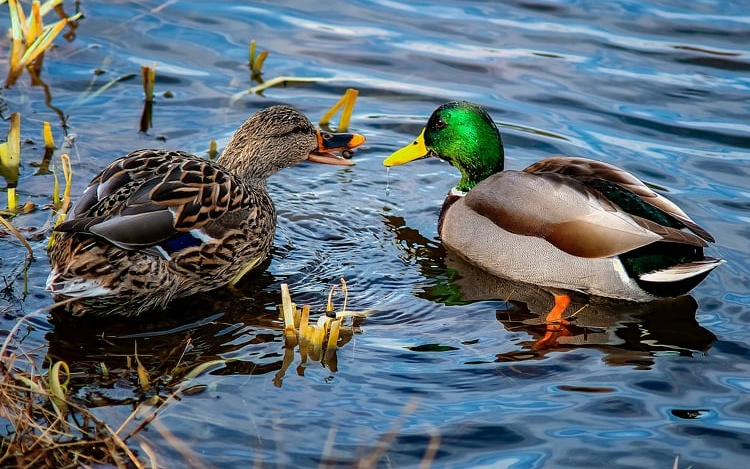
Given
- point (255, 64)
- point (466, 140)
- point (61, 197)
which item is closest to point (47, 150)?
point (61, 197)

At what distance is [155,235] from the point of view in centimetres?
539

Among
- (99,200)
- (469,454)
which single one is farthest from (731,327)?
(99,200)

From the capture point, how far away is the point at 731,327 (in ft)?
19.1

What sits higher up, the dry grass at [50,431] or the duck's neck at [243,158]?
the duck's neck at [243,158]

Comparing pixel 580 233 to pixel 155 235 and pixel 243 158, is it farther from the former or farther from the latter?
pixel 155 235

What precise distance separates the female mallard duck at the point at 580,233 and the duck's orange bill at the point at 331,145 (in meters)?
0.82

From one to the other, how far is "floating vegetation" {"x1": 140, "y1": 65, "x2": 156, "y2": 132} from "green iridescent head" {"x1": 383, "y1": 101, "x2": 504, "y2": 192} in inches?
77.6

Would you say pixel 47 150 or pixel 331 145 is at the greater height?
pixel 331 145

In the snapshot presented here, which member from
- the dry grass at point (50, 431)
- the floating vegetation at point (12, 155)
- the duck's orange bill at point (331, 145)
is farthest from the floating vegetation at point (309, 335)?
the floating vegetation at point (12, 155)

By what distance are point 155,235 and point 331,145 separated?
6.78ft

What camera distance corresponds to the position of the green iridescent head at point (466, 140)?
712 centimetres

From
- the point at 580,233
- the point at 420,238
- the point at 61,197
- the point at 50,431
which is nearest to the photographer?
the point at 50,431

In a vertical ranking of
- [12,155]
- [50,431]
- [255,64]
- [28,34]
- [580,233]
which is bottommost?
[50,431]

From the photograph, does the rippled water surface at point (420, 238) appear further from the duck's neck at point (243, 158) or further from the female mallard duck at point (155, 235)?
the duck's neck at point (243, 158)
